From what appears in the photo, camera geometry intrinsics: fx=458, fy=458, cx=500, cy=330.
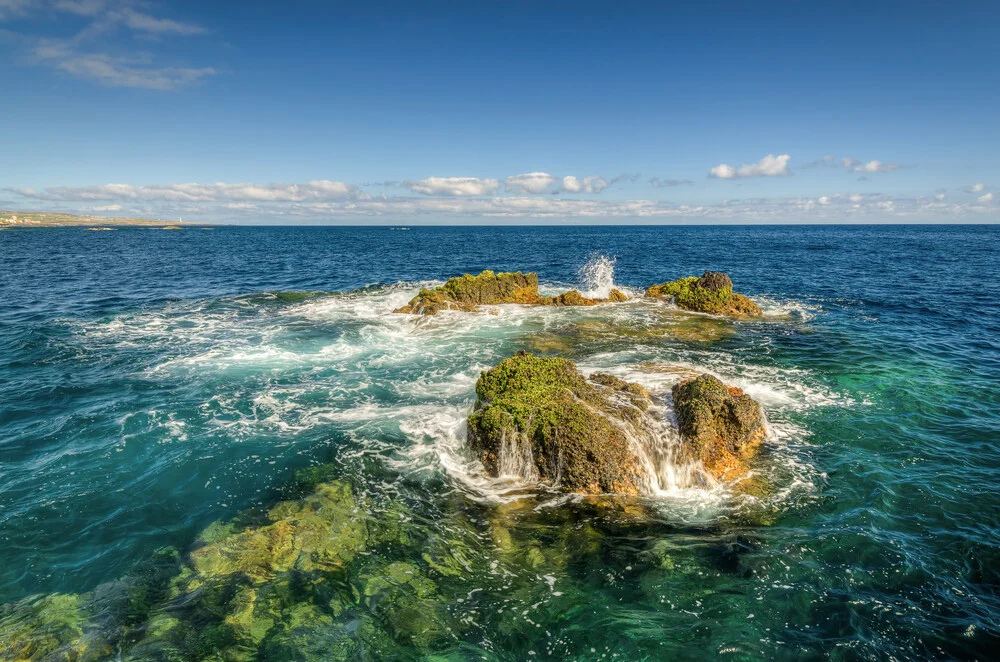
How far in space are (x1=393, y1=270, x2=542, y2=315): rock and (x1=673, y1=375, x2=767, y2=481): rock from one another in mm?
18583

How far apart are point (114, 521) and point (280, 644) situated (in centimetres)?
619

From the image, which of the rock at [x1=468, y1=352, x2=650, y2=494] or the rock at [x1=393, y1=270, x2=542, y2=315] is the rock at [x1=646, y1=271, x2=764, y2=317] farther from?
the rock at [x1=468, y1=352, x2=650, y2=494]

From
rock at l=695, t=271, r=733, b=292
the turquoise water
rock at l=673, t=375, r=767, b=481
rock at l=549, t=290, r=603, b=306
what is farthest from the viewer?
rock at l=549, t=290, r=603, b=306

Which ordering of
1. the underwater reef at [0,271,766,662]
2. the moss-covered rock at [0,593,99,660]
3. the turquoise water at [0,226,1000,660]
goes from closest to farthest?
1. the moss-covered rock at [0,593,99,660]
2. the underwater reef at [0,271,766,662]
3. the turquoise water at [0,226,1000,660]

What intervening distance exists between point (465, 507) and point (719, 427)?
731 centimetres

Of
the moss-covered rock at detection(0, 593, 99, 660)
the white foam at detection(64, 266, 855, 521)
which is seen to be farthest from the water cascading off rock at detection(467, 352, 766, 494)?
the moss-covered rock at detection(0, 593, 99, 660)

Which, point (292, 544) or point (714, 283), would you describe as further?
point (714, 283)

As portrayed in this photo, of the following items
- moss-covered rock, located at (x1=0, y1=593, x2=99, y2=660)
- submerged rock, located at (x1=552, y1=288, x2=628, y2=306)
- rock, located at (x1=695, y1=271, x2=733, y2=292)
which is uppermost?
rock, located at (x1=695, y1=271, x2=733, y2=292)

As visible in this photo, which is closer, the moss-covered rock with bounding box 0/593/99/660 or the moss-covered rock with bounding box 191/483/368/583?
the moss-covered rock with bounding box 0/593/99/660

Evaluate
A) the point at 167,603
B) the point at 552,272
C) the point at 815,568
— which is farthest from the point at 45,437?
the point at 552,272

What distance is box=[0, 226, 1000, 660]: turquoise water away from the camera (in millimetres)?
7676

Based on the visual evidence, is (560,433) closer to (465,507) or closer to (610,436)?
(610,436)

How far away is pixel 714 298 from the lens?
97.3 ft

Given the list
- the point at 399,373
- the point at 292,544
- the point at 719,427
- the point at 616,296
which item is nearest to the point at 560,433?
the point at 719,427
